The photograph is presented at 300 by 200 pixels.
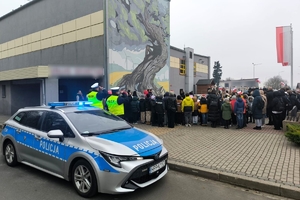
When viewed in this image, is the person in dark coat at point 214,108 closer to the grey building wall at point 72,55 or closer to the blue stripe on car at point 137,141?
the blue stripe on car at point 137,141

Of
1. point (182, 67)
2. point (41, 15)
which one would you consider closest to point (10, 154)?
point (41, 15)

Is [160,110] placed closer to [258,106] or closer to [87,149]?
[258,106]

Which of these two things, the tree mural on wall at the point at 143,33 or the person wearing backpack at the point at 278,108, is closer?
the person wearing backpack at the point at 278,108

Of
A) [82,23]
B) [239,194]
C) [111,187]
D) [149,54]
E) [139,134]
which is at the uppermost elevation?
[82,23]

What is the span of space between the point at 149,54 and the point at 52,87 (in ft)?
31.0

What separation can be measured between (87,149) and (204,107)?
7900 mm

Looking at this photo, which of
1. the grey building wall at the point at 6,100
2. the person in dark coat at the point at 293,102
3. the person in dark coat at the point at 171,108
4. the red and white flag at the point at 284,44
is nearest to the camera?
the person in dark coat at the point at 293,102

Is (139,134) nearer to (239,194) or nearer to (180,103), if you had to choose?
(239,194)

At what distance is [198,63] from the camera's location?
34094mm

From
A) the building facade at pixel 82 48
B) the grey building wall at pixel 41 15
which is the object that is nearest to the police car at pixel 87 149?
the building facade at pixel 82 48

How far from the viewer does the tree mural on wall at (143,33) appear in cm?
1710

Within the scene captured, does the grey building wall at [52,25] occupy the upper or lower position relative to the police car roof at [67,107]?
upper

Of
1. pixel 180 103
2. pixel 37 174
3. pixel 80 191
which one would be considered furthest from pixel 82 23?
pixel 80 191

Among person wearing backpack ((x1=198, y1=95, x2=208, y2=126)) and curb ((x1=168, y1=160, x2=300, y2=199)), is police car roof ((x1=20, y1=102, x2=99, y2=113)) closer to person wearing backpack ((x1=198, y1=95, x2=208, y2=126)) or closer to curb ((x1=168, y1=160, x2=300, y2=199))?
curb ((x1=168, y1=160, x2=300, y2=199))
